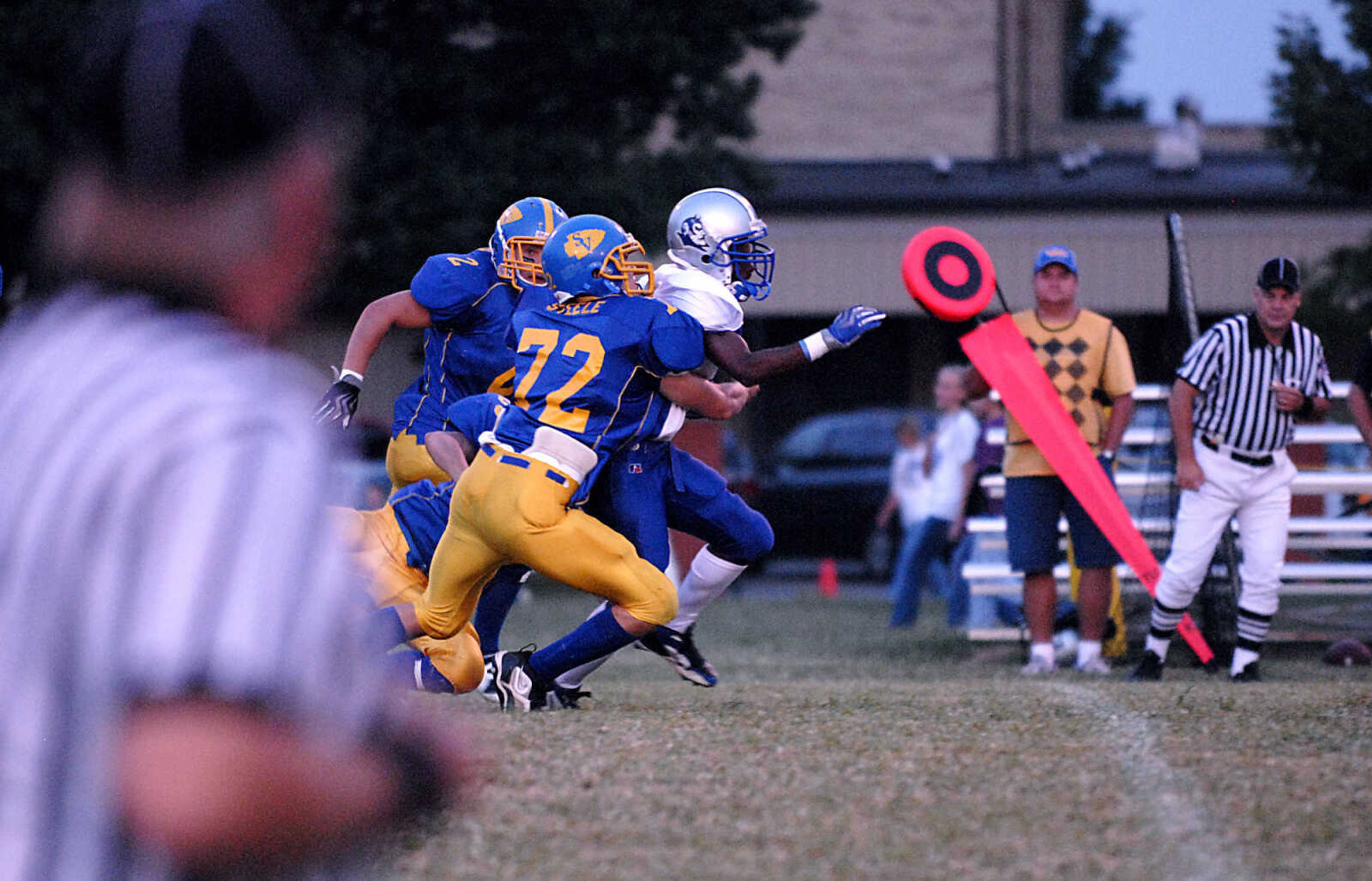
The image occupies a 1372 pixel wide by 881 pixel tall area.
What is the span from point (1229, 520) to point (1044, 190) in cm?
1626

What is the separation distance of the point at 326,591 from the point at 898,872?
7.31 ft

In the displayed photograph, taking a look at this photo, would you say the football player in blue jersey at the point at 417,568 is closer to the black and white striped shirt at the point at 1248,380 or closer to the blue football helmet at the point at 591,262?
the blue football helmet at the point at 591,262

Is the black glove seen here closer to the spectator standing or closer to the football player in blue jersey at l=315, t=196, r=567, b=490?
the football player in blue jersey at l=315, t=196, r=567, b=490

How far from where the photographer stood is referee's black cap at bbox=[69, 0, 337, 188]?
4.38ft

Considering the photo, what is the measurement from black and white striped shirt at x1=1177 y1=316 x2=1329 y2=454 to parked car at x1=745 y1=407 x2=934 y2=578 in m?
9.94

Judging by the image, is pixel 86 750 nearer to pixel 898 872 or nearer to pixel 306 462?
pixel 306 462

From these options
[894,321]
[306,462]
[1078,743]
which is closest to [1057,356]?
[1078,743]

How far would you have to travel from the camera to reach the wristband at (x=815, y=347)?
637 cm

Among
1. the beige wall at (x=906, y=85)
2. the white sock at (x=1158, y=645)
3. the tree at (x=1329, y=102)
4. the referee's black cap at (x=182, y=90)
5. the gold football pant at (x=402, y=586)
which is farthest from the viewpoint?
the beige wall at (x=906, y=85)

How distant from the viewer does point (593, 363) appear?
5.63 m

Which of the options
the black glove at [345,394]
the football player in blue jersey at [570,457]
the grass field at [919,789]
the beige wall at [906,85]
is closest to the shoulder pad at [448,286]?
the black glove at [345,394]

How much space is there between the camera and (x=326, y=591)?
1294mm

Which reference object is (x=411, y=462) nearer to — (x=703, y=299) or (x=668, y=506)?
(x=668, y=506)

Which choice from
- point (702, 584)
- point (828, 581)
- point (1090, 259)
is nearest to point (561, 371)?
point (702, 584)
